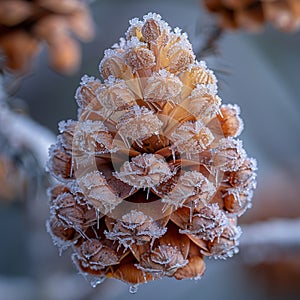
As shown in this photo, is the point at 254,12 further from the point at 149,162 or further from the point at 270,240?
the point at 149,162

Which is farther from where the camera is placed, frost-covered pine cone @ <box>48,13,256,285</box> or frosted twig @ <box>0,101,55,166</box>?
frosted twig @ <box>0,101,55,166</box>

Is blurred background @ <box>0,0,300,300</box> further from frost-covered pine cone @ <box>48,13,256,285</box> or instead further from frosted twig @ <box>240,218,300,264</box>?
frost-covered pine cone @ <box>48,13,256,285</box>

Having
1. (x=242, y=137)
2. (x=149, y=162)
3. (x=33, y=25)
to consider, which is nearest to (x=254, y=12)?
(x=33, y=25)

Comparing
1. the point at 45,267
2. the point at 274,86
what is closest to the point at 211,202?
the point at 45,267

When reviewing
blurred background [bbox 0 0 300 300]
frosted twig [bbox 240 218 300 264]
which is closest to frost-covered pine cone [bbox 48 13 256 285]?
frosted twig [bbox 240 218 300 264]

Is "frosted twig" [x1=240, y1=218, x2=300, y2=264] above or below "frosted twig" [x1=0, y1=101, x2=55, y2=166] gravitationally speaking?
below

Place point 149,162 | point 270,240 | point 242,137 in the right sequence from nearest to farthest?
1. point 149,162
2. point 270,240
3. point 242,137
